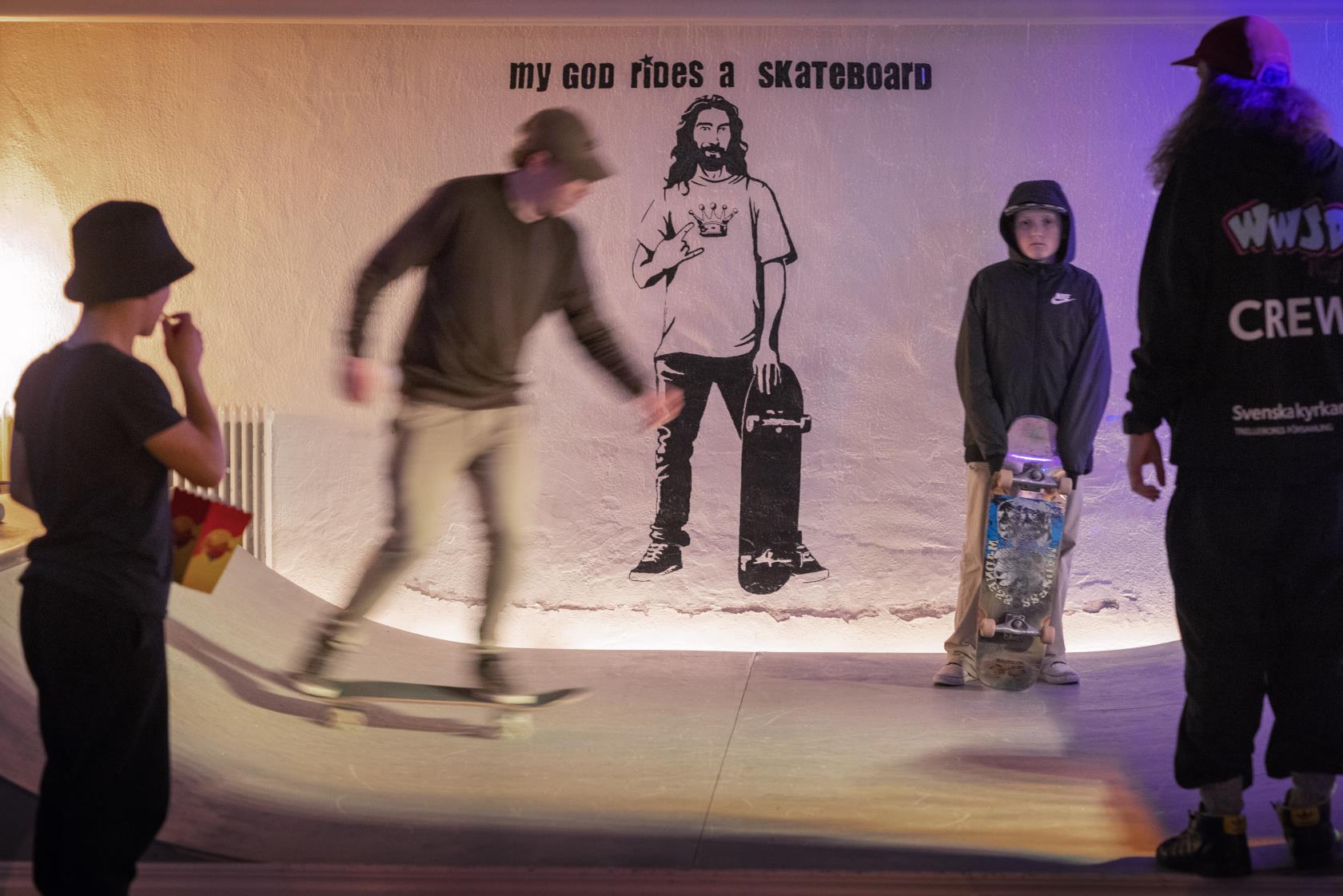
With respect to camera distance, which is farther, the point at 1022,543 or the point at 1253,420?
the point at 1022,543

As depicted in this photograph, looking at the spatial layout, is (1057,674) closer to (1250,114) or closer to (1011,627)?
(1011,627)

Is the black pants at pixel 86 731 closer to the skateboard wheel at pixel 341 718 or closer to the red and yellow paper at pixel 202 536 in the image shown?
the red and yellow paper at pixel 202 536

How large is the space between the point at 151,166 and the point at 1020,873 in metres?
4.38

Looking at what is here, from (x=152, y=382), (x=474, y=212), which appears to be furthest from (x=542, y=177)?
(x=152, y=382)

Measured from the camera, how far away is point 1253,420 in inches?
83.5

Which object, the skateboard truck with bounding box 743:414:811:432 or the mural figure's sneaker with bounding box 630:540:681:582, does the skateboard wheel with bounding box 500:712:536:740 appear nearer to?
the mural figure's sneaker with bounding box 630:540:681:582

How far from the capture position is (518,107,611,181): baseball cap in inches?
115

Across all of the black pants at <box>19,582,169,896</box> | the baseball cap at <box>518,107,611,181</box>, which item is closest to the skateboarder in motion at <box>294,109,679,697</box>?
the baseball cap at <box>518,107,611,181</box>

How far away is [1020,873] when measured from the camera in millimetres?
2127

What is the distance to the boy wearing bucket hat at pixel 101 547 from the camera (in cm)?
180

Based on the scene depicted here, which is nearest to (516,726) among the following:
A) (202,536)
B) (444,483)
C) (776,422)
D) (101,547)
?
(444,483)

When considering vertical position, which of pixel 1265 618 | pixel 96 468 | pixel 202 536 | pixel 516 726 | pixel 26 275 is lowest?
pixel 516 726

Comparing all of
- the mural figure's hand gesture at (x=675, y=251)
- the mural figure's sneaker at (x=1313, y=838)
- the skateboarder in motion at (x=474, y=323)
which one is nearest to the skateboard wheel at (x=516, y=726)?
the skateboarder in motion at (x=474, y=323)

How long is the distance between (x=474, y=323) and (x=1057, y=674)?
2248 millimetres
